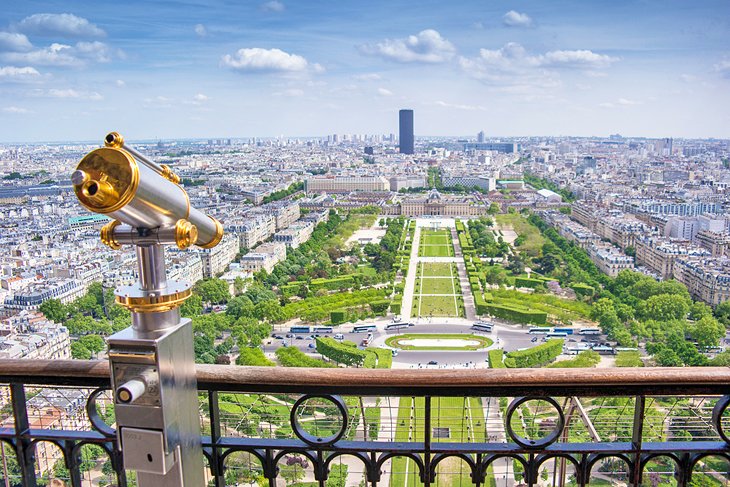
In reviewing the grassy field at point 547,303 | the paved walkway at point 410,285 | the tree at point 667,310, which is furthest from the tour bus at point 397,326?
the tree at point 667,310

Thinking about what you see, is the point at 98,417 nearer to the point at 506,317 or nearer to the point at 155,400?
the point at 155,400

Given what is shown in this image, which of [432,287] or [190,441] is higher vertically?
[190,441]

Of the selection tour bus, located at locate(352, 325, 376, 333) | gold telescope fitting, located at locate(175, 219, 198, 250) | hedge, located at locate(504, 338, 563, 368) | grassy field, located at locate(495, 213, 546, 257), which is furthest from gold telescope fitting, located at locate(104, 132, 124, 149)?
grassy field, located at locate(495, 213, 546, 257)

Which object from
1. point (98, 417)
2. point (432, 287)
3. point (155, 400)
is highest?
point (155, 400)

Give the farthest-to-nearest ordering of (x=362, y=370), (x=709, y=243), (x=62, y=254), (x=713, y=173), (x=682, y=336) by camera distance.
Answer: (x=713, y=173) → (x=709, y=243) → (x=62, y=254) → (x=682, y=336) → (x=362, y=370)

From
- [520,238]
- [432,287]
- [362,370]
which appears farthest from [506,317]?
[362,370]

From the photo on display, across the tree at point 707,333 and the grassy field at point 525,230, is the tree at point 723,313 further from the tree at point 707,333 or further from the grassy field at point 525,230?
the grassy field at point 525,230
